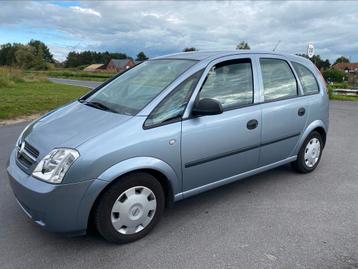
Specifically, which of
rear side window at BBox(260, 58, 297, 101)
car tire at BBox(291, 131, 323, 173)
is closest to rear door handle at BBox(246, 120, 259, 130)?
rear side window at BBox(260, 58, 297, 101)

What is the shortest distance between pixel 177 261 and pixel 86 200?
0.90 m

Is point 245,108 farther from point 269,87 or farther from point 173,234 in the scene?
point 173,234

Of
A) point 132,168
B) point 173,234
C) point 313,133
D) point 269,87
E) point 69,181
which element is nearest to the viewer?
point 69,181

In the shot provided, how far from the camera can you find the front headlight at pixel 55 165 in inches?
110

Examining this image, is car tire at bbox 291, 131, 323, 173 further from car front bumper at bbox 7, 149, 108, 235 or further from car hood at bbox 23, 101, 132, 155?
car front bumper at bbox 7, 149, 108, 235

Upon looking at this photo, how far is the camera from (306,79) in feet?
16.0

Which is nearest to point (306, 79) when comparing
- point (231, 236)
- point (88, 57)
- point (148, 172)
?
point (231, 236)

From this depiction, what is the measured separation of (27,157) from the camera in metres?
3.10

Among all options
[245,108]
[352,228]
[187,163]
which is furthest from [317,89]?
[187,163]

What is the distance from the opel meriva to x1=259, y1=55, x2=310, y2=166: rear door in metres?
0.01

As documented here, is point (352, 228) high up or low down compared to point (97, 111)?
down

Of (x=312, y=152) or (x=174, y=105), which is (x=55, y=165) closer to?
(x=174, y=105)

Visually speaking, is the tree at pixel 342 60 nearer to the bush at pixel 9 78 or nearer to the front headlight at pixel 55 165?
the bush at pixel 9 78

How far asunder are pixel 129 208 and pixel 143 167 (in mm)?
390
